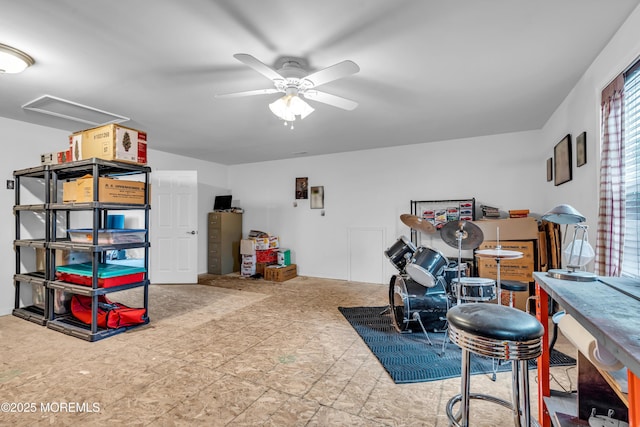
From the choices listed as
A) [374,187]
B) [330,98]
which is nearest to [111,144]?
[330,98]

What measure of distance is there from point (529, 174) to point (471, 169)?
762 millimetres

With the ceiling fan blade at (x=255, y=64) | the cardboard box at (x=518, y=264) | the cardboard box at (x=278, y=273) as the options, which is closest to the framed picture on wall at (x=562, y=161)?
the cardboard box at (x=518, y=264)

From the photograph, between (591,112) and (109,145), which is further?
(109,145)

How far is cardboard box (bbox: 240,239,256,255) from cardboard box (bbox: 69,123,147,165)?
119 inches

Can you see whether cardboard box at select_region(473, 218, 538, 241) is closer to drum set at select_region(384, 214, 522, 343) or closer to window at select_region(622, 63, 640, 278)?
drum set at select_region(384, 214, 522, 343)

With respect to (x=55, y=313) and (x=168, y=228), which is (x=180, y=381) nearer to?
(x=55, y=313)

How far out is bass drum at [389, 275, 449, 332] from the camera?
113 inches

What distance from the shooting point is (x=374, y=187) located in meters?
5.31

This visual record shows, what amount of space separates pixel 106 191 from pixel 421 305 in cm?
329

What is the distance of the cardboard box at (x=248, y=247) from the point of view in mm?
5832

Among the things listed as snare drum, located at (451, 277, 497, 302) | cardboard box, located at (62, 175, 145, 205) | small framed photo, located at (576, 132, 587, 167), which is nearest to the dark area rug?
snare drum, located at (451, 277, 497, 302)

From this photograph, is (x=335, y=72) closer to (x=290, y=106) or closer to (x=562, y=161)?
(x=290, y=106)

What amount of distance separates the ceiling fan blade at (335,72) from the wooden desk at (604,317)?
163 cm

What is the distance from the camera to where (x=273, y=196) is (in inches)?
248
